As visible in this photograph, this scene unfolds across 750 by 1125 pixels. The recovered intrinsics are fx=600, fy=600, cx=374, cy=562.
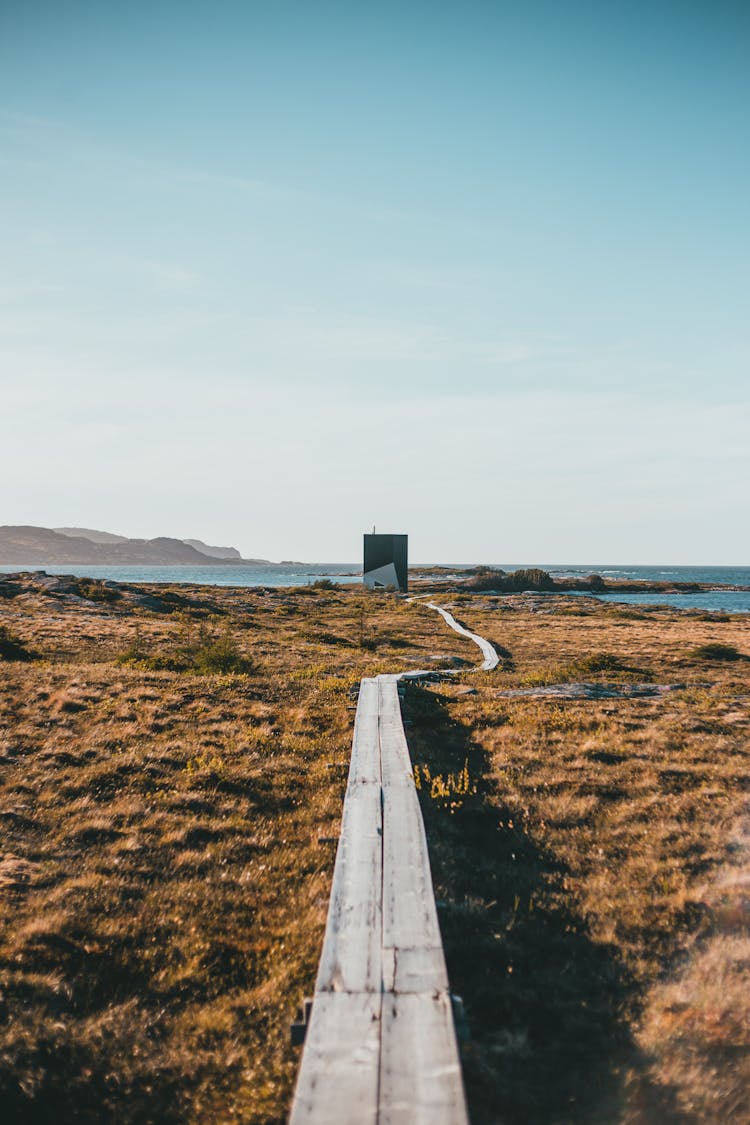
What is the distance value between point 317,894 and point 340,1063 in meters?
3.66

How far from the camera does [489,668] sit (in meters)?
29.4

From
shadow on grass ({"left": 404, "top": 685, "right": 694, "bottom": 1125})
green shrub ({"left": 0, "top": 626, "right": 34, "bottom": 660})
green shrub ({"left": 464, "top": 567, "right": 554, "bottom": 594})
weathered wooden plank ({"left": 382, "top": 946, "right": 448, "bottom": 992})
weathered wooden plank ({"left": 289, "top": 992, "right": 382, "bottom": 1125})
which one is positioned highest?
green shrub ({"left": 464, "top": 567, "right": 554, "bottom": 594})

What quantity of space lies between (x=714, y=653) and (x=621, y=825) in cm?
3046

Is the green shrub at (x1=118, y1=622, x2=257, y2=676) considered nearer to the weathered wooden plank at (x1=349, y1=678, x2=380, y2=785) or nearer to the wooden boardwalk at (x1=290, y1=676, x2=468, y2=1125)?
the weathered wooden plank at (x1=349, y1=678, x2=380, y2=785)

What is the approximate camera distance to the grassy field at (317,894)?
528 cm

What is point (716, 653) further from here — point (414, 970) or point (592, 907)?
point (414, 970)

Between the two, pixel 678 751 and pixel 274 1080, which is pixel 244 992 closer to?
pixel 274 1080

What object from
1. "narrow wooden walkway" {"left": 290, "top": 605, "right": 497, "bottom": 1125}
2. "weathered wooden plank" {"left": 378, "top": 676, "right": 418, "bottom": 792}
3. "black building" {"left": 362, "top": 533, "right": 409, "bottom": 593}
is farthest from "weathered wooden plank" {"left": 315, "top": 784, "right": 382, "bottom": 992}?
"black building" {"left": 362, "top": 533, "right": 409, "bottom": 593}

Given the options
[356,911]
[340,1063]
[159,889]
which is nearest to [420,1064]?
[340,1063]

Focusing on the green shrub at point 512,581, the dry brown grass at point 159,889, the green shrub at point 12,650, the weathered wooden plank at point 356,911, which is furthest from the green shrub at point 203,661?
the green shrub at point 512,581

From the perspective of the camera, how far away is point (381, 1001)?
5215 millimetres

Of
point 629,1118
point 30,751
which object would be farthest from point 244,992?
point 30,751

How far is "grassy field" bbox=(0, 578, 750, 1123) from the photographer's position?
5.28 metres

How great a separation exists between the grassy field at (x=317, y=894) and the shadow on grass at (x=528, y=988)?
0.02m
